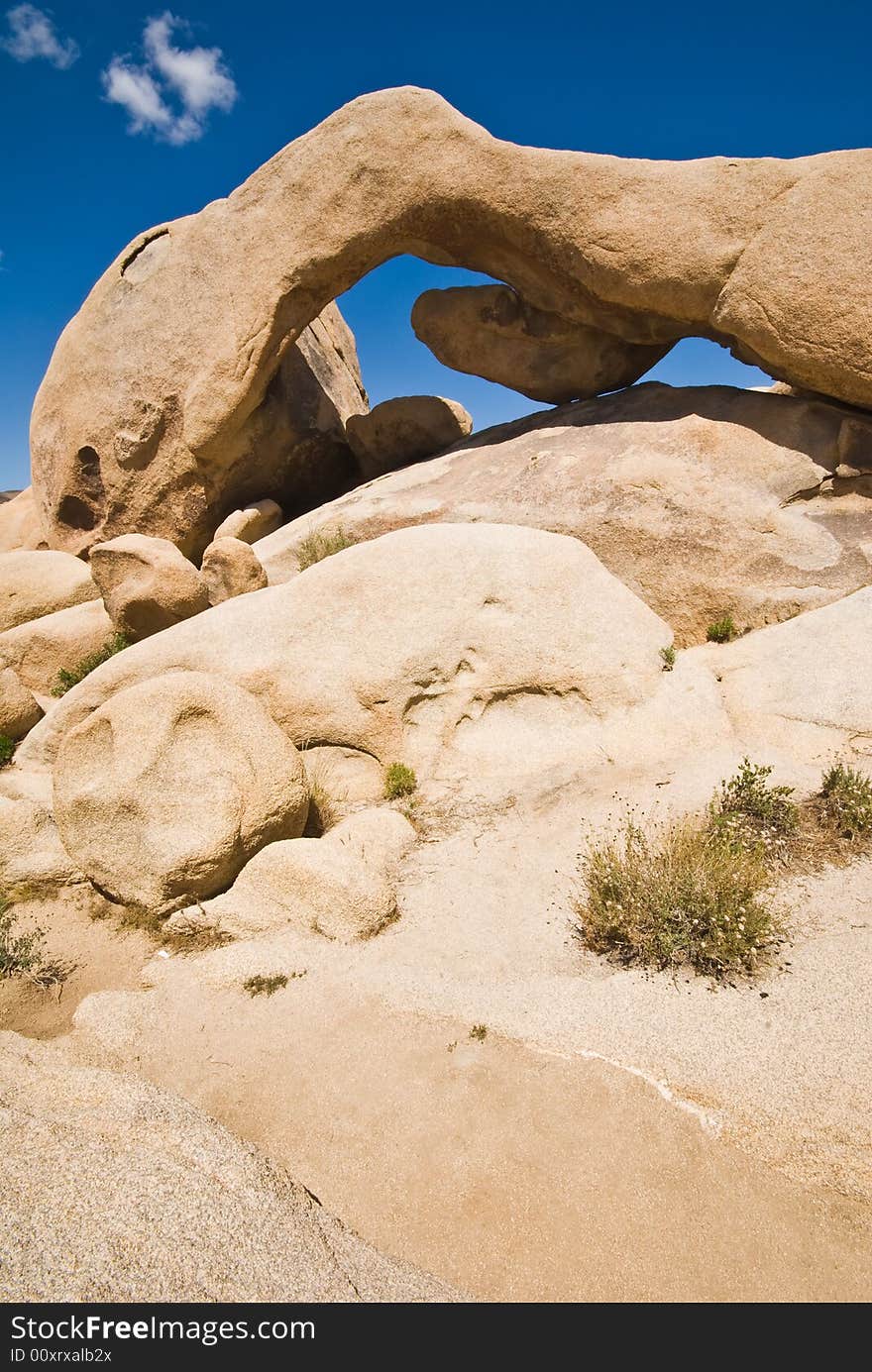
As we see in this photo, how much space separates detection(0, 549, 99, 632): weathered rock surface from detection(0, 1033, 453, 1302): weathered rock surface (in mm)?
9317

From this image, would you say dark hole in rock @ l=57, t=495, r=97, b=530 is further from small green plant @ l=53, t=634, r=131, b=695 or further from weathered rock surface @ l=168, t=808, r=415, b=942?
weathered rock surface @ l=168, t=808, r=415, b=942

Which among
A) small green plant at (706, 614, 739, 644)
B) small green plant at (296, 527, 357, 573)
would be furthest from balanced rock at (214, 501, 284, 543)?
small green plant at (706, 614, 739, 644)

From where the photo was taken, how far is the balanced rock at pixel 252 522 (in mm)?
12633

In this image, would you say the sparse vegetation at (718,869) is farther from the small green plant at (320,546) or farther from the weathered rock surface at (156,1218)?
the small green plant at (320,546)

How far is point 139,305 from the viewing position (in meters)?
12.0

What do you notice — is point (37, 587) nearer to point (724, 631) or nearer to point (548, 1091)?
point (724, 631)

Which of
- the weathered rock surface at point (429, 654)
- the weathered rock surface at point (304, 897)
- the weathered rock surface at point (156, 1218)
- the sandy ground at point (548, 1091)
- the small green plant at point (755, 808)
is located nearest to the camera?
the weathered rock surface at point (156, 1218)

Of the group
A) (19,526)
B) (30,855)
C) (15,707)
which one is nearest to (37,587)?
(15,707)

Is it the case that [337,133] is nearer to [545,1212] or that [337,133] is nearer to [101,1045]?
[101,1045]

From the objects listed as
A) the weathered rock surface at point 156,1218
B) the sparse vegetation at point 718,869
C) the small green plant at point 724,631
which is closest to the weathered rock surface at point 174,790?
the weathered rock surface at point 156,1218

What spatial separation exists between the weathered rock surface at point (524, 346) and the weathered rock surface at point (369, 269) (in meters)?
0.08

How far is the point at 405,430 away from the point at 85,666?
22.9ft

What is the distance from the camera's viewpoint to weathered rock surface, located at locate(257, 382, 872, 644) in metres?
9.12

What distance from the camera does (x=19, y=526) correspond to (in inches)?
612
